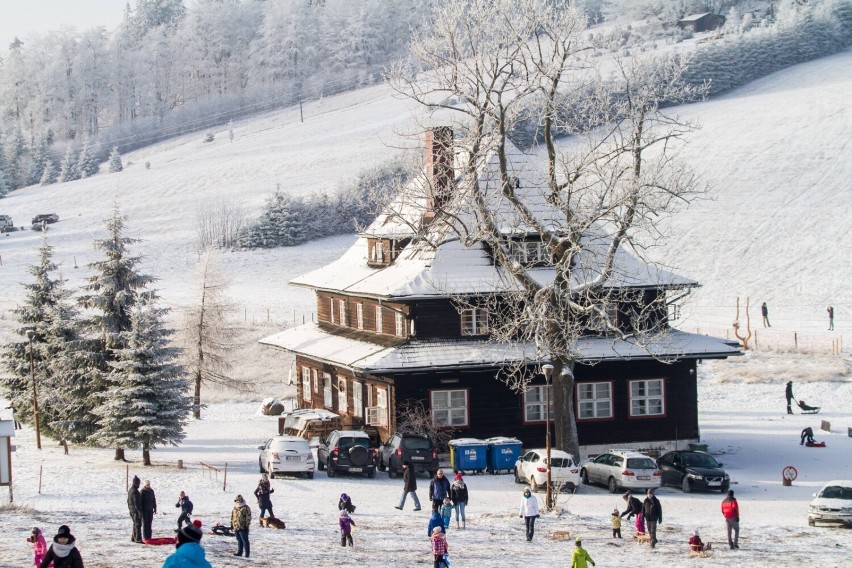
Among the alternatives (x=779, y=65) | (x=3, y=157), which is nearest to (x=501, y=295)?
(x=779, y=65)

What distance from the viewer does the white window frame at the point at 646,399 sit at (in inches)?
1756

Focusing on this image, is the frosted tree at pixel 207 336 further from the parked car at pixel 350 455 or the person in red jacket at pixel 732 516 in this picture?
the person in red jacket at pixel 732 516

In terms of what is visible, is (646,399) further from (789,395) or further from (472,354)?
(789,395)

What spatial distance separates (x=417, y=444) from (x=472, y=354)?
4.15 m

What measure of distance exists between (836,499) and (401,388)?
15.5 meters

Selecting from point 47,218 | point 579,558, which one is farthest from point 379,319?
point 47,218

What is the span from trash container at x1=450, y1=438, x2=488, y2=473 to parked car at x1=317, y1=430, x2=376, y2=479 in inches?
103

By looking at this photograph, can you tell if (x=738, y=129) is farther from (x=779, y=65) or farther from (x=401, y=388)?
(x=401, y=388)

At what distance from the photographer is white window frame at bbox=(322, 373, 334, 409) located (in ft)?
161

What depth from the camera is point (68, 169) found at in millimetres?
144875

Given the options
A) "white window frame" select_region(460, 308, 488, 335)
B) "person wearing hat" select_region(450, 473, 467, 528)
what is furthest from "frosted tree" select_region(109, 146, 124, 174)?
"person wearing hat" select_region(450, 473, 467, 528)

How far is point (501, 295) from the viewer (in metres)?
43.4

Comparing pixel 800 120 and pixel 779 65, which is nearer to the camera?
pixel 800 120

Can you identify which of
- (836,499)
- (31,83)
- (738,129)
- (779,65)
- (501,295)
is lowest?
(836,499)
